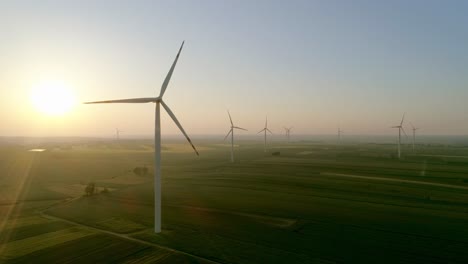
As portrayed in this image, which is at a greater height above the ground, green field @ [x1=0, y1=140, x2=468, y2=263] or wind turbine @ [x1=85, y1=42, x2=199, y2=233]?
wind turbine @ [x1=85, y1=42, x2=199, y2=233]

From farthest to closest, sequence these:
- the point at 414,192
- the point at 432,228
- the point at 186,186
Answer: the point at 186,186 → the point at 414,192 → the point at 432,228

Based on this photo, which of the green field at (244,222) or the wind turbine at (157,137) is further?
the wind turbine at (157,137)

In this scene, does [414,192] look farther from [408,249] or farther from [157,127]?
[157,127]

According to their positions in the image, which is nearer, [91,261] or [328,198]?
[91,261]

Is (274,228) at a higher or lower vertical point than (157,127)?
lower

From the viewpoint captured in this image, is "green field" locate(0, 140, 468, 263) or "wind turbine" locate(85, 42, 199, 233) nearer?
"green field" locate(0, 140, 468, 263)

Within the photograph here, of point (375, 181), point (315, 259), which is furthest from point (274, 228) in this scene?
point (375, 181)

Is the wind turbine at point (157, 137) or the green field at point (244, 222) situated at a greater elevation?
the wind turbine at point (157, 137)

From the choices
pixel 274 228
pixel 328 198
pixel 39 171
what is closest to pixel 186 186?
pixel 328 198

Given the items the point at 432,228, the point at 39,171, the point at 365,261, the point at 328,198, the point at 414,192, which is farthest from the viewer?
the point at 39,171

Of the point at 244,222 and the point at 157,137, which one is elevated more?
the point at 157,137
